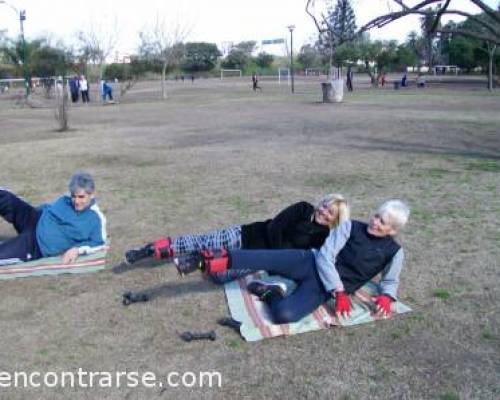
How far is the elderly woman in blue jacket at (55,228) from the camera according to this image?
202 inches

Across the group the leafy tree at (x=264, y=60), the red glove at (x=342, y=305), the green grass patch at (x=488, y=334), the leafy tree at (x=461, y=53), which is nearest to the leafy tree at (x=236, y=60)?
the leafy tree at (x=264, y=60)

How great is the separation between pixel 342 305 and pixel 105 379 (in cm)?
167

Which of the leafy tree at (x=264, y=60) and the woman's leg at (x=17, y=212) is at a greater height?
the leafy tree at (x=264, y=60)

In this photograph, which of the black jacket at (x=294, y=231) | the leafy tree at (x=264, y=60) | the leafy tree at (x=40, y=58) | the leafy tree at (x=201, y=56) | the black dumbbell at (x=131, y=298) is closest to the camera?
the black dumbbell at (x=131, y=298)

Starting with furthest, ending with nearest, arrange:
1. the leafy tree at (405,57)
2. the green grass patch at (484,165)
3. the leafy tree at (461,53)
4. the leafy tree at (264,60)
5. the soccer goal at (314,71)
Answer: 1. the leafy tree at (264,60)
2. the soccer goal at (314,71)
3. the leafy tree at (405,57)
4. the leafy tree at (461,53)
5. the green grass patch at (484,165)

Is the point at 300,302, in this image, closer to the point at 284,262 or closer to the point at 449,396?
the point at 284,262

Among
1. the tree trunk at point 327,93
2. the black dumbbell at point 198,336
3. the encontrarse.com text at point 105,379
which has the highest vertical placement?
the tree trunk at point 327,93

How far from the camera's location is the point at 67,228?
518 cm

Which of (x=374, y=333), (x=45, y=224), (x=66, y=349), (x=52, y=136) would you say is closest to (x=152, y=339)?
(x=66, y=349)

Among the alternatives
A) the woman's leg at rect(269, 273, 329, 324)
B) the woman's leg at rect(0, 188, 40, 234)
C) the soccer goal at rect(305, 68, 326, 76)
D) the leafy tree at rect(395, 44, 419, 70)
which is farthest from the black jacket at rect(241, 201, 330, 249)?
the soccer goal at rect(305, 68, 326, 76)

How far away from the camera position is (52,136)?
1670 centimetres

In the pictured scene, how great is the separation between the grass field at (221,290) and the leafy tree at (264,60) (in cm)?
7896

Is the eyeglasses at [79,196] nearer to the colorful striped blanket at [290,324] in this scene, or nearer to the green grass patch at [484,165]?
the colorful striped blanket at [290,324]

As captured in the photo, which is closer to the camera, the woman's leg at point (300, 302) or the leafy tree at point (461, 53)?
the woman's leg at point (300, 302)
